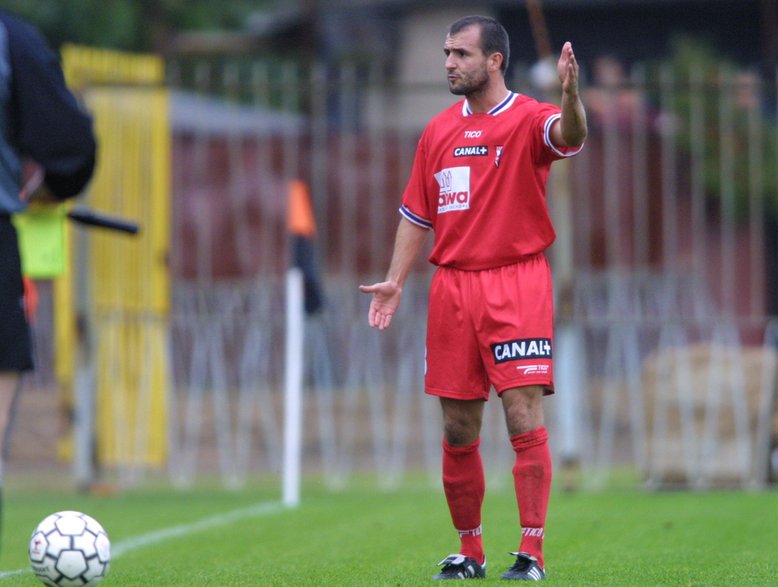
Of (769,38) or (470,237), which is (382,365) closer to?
(769,38)

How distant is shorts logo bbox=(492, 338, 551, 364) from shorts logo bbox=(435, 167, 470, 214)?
0.54 meters

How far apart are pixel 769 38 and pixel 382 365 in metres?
8.47

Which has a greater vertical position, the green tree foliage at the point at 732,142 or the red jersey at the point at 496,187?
the green tree foliage at the point at 732,142

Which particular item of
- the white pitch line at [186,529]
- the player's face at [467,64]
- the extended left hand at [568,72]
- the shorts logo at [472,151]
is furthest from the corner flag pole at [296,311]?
the extended left hand at [568,72]

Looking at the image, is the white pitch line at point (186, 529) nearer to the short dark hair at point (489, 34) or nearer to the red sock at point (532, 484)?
the red sock at point (532, 484)

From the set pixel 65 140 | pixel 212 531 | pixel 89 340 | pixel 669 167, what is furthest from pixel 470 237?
pixel 669 167

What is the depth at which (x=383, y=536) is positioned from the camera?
7613 millimetres

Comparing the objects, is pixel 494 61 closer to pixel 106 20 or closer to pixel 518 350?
pixel 518 350

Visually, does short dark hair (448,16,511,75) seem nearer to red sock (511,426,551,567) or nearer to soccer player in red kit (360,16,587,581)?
soccer player in red kit (360,16,587,581)

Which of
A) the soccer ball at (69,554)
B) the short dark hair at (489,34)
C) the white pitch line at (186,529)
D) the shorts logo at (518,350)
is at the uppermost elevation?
the short dark hair at (489,34)

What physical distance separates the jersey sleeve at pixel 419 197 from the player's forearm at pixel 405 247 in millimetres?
26

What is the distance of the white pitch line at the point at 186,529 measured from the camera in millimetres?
7273

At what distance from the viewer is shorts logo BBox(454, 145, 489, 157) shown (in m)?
5.66

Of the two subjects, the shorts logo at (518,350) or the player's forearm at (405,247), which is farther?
the player's forearm at (405,247)
